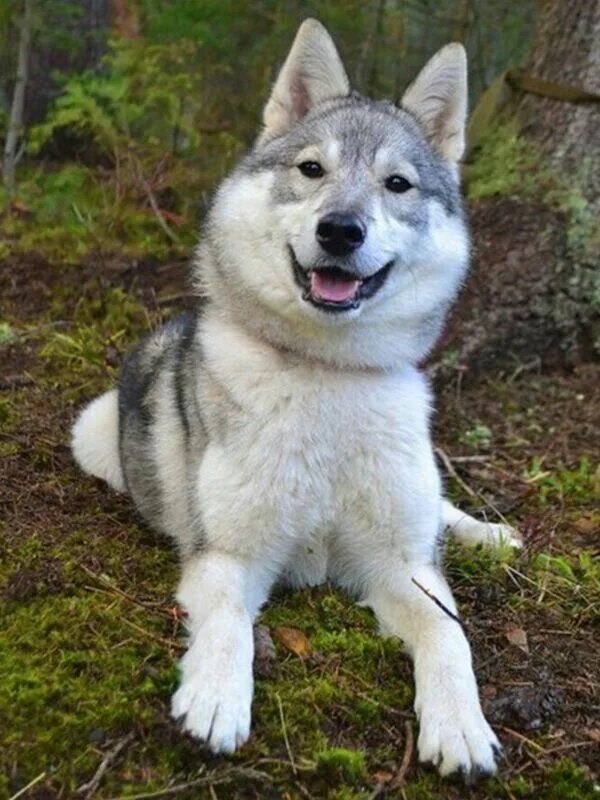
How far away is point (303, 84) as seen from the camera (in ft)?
13.6

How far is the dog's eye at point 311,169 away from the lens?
3.72m

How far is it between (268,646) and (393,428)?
0.94 meters

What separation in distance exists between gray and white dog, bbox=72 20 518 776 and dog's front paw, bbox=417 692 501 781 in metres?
0.06

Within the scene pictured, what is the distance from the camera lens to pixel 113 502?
4.36 meters

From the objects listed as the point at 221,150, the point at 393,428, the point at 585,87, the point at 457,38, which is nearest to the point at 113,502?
the point at 393,428

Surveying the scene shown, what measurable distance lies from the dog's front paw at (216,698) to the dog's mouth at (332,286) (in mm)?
1288

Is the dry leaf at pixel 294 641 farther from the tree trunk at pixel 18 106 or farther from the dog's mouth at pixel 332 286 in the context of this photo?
the tree trunk at pixel 18 106

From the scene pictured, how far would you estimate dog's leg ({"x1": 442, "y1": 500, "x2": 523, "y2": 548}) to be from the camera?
4.29 metres

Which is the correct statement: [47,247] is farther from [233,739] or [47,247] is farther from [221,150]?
[233,739]

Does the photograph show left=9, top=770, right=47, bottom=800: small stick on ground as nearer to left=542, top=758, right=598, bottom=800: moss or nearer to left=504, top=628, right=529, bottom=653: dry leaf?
left=542, top=758, right=598, bottom=800: moss

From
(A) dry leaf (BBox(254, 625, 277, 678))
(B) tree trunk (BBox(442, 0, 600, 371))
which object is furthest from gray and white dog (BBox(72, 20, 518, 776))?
(B) tree trunk (BBox(442, 0, 600, 371))

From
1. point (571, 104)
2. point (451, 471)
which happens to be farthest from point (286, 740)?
point (571, 104)

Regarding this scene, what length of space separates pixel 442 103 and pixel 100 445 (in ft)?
7.36

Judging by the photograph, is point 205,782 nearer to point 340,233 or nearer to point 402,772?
point 402,772
